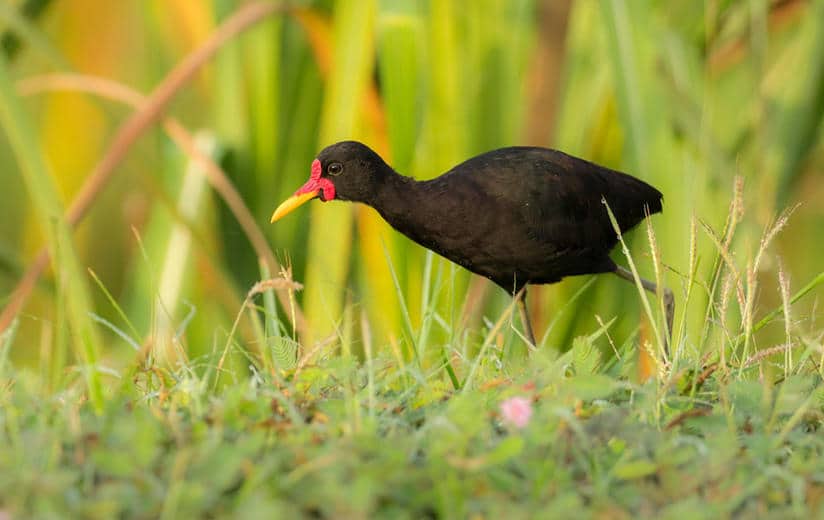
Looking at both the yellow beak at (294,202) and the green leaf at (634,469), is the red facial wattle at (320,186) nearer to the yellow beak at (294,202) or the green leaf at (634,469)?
the yellow beak at (294,202)

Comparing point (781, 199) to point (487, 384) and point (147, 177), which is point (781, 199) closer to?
point (147, 177)

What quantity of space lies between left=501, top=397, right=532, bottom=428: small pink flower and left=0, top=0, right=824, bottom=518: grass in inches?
0.7

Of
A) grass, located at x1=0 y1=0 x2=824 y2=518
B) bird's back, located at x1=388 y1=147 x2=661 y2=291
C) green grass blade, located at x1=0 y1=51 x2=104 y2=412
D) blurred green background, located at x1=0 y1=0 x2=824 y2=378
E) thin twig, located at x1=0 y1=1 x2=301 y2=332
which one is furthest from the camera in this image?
thin twig, located at x1=0 y1=1 x2=301 y2=332

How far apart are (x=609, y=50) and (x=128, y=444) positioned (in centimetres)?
236

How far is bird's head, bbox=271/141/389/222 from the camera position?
8.75 feet

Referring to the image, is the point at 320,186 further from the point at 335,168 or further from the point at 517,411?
the point at 517,411

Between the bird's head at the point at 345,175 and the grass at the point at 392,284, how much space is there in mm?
277

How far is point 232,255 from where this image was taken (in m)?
4.20

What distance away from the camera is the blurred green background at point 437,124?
337cm

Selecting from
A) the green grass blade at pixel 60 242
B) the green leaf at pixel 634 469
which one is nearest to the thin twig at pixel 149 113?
the green grass blade at pixel 60 242

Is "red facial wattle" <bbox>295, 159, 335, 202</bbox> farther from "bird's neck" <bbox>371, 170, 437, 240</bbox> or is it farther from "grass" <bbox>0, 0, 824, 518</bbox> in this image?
"grass" <bbox>0, 0, 824, 518</bbox>

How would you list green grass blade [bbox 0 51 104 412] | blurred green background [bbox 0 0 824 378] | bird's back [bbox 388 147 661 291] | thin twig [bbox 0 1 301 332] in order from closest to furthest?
green grass blade [bbox 0 51 104 412]
bird's back [bbox 388 147 661 291]
blurred green background [bbox 0 0 824 378]
thin twig [bbox 0 1 301 332]

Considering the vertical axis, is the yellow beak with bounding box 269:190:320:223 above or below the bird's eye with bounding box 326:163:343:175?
below

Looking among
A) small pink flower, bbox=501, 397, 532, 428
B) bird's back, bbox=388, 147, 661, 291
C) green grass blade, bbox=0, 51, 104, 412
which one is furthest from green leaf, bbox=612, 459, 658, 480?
bird's back, bbox=388, 147, 661, 291
